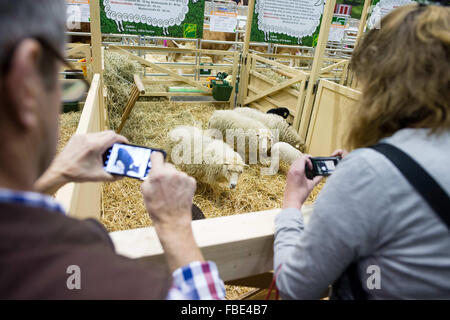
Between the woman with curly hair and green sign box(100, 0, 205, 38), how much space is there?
403 centimetres

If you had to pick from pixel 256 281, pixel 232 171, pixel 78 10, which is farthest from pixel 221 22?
pixel 256 281

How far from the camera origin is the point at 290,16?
463 centimetres

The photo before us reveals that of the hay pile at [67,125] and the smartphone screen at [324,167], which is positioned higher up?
the smartphone screen at [324,167]

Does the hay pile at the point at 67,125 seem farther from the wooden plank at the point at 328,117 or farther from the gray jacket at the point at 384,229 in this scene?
the gray jacket at the point at 384,229

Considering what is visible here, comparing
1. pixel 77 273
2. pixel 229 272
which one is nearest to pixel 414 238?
pixel 229 272

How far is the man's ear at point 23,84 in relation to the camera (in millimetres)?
320

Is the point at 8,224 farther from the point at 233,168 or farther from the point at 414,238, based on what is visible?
the point at 233,168

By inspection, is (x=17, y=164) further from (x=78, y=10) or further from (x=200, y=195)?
(x=78, y=10)

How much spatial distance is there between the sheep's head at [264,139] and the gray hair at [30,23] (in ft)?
10.5

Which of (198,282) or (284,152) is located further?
(284,152)

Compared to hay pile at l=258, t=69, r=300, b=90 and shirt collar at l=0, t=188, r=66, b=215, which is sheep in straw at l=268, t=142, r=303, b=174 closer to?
hay pile at l=258, t=69, r=300, b=90

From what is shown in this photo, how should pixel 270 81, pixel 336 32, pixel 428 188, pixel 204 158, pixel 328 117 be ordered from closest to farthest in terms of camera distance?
1. pixel 428 188
2. pixel 204 158
3. pixel 328 117
4. pixel 270 81
5. pixel 336 32

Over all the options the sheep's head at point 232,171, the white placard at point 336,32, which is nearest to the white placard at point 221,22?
the white placard at point 336,32

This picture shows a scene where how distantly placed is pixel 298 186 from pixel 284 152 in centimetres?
249
